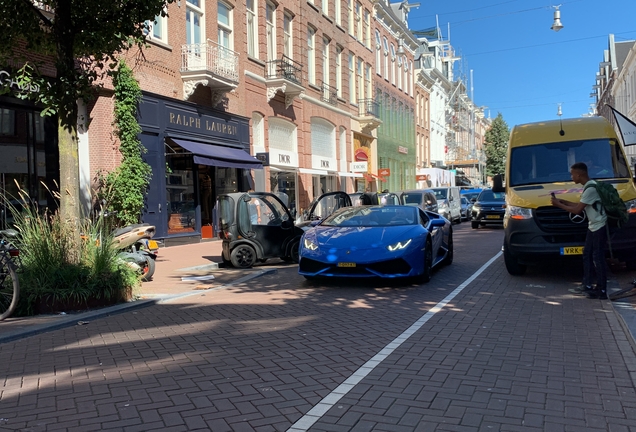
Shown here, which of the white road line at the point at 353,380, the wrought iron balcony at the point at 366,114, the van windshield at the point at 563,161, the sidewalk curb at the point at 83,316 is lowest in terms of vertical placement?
the white road line at the point at 353,380

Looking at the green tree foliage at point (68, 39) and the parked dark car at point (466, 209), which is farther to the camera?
the parked dark car at point (466, 209)

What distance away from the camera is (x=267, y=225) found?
1267 cm

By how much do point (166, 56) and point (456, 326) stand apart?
14852 mm

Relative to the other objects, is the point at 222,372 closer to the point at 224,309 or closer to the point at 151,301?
the point at 224,309

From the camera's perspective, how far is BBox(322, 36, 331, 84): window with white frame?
3175 centimetres

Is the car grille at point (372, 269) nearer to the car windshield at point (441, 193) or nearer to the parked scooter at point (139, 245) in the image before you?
the parked scooter at point (139, 245)

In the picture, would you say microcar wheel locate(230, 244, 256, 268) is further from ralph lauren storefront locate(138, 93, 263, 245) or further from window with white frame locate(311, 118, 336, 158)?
window with white frame locate(311, 118, 336, 158)

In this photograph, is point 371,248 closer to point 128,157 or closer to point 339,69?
point 128,157

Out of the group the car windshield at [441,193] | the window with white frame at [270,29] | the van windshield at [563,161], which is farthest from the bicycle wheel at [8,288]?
the car windshield at [441,193]

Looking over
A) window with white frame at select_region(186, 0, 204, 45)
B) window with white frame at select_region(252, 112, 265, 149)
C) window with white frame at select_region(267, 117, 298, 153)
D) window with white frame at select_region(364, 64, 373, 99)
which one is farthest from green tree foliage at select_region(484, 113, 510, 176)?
window with white frame at select_region(186, 0, 204, 45)

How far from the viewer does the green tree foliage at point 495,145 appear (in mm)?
89188

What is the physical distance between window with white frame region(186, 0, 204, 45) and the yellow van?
12681 mm

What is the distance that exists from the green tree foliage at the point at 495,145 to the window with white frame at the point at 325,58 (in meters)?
62.3

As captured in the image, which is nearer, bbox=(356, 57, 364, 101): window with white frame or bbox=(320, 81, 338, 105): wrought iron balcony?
bbox=(320, 81, 338, 105): wrought iron balcony
